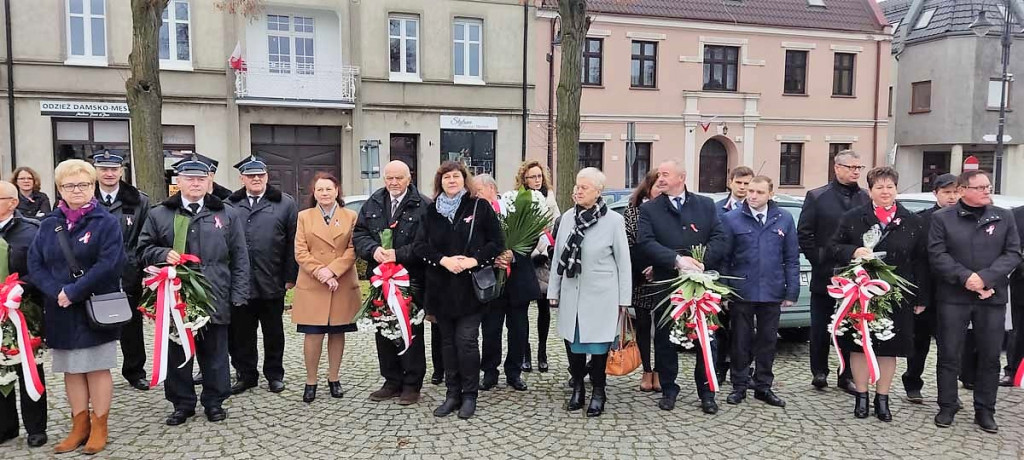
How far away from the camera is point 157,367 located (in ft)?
17.1

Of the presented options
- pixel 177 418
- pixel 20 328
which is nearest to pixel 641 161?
pixel 177 418

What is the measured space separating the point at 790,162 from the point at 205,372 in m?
26.2

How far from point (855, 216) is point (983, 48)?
31498 millimetres

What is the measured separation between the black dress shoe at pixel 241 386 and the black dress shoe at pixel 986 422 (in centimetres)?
565

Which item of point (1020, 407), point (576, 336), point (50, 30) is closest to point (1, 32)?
point (50, 30)

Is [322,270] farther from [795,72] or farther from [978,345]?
[795,72]

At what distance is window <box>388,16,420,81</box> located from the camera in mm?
22969

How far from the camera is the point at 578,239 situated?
549cm

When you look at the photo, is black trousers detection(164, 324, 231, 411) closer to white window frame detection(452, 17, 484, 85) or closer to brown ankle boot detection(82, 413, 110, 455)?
brown ankle boot detection(82, 413, 110, 455)

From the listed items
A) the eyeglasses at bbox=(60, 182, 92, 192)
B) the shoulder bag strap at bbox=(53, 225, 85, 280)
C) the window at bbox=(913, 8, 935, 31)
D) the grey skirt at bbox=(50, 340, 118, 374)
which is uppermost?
the window at bbox=(913, 8, 935, 31)

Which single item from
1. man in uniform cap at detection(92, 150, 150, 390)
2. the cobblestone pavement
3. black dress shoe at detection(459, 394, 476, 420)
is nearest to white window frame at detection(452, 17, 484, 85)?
man in uniform cap at detection(92, 150, 150, 390)

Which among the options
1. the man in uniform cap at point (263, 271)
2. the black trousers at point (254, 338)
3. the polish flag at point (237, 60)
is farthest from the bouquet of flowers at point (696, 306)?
the polish flag at point (237, 60)

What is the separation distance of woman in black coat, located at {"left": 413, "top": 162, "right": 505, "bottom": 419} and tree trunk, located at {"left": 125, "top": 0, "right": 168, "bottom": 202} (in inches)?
266

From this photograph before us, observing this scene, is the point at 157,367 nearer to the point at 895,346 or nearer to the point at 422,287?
the point at 422,287
